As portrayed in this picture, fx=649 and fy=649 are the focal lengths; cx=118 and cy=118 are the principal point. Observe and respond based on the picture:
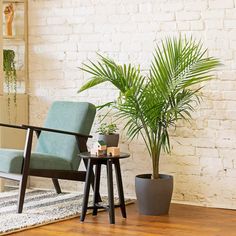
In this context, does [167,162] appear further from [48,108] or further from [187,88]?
[48,108]

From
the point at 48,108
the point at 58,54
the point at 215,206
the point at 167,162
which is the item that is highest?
the point at 58,54

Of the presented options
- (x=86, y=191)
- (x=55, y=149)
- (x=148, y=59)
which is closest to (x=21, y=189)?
(x=86, y=191)

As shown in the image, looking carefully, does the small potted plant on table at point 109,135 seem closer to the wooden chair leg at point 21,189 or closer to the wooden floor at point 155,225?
the wooden floor at point 155,225

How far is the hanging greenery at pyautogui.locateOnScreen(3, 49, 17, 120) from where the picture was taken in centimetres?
608

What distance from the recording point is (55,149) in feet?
17.9

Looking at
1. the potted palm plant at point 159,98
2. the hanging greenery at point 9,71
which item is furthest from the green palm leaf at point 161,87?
the hanging greenery at point 9,71

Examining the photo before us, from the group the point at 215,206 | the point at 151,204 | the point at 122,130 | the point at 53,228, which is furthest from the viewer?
the point at 122,130

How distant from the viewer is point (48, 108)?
6160 millimetres

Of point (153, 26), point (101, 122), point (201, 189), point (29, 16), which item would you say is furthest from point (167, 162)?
point (29, 16)

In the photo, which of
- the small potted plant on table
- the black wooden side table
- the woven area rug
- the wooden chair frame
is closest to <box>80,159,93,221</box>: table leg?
the black wooden side table

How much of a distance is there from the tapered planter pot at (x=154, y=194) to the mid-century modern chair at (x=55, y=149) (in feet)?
1.82

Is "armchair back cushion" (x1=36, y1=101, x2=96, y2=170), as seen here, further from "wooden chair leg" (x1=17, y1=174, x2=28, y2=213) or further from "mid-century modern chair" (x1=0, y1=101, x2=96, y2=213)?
"wooden chair leg" (x1=17, y1=174, x2=28, y2=213)

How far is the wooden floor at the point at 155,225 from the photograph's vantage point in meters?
4.39

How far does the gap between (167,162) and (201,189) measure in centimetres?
37
